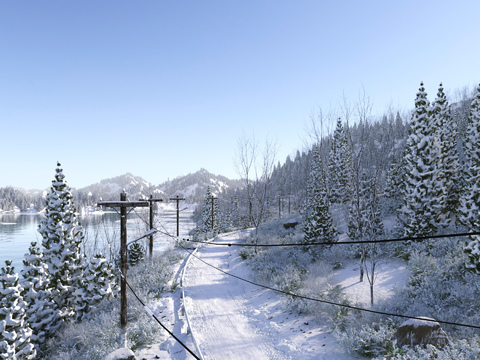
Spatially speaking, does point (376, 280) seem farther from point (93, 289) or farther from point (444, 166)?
point (444, 166)

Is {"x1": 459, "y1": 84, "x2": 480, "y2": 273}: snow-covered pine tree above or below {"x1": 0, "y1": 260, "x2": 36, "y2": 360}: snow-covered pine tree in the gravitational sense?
above

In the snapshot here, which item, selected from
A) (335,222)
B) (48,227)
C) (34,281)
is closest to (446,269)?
(335,222)

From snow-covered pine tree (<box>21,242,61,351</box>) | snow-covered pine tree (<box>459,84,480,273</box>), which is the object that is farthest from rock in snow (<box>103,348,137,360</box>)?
snow-covered pine tree (<box>459,84,480,273</box>)

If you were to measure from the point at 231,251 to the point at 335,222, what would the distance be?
1146 cm

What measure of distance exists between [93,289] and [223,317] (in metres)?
8.39

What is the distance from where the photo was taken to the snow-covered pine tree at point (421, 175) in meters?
18.8

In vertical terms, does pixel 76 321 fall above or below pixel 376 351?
below

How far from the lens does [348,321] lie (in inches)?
392

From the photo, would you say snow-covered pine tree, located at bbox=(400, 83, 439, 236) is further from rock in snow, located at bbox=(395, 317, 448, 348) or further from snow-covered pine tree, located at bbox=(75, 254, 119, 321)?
snow-covered pine tree, located at bbox=(75, 254, 119, 321)

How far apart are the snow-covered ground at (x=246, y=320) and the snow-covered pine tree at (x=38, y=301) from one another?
6.45m

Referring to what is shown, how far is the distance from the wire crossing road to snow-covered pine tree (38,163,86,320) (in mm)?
6891

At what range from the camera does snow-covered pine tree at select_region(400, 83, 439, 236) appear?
1880cm

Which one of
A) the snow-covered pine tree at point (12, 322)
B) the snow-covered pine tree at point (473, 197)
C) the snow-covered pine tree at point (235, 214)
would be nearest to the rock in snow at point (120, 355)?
the snow-covered pine tree at point (12, 322)

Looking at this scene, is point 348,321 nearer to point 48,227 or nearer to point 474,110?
point 48,227
